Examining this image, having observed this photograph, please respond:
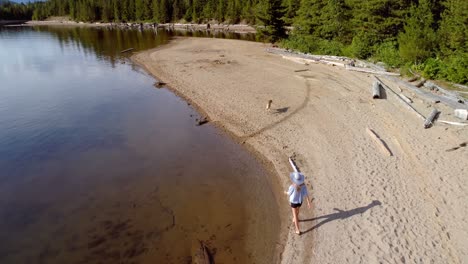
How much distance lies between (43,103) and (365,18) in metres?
30.1

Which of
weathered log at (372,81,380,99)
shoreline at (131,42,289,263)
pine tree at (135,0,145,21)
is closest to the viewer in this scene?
shoreline at (131,42,289,263)

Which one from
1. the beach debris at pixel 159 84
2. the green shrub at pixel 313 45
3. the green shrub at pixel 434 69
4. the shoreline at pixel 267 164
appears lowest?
the shoreline at pixel 267 164

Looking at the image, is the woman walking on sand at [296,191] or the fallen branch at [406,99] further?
the fallen branch at [406,99]

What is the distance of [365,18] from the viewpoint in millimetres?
31672

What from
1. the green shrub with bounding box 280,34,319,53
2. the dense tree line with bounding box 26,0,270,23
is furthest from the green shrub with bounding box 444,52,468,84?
the dense tree line with bounding box 26,0,270,23

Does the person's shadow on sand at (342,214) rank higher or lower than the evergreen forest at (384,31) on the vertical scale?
lower

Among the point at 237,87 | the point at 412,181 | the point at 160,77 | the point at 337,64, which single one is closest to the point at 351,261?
the point at 412,181

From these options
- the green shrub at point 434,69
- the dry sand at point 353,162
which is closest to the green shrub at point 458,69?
the green shrub at point 434,69

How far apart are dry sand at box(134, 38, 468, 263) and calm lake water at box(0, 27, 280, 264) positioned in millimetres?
1504

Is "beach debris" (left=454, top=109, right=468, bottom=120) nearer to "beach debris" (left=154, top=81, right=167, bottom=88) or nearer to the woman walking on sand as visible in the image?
the woman walking on sand

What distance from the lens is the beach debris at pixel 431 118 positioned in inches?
650

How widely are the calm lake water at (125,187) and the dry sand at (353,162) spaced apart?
4.93ft

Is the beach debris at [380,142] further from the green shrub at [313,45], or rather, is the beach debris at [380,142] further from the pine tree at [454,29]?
the green shrub at [313,45]

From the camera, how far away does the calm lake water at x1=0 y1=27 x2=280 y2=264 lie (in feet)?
35.2
